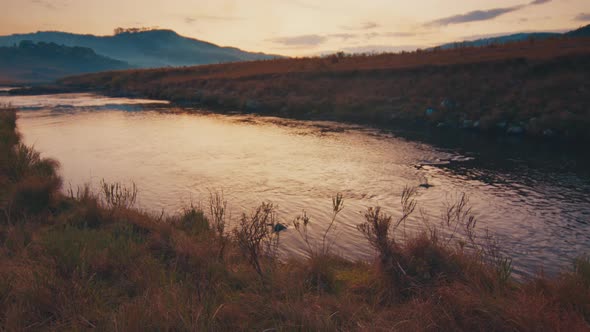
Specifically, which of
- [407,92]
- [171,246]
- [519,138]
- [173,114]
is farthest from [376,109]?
[171,246]

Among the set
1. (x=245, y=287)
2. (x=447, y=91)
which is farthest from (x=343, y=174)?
(x=447, y=91)

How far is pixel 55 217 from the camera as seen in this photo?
7.70 m

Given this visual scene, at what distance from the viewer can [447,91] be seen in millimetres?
25422

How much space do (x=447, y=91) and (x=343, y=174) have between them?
15347 millimetres

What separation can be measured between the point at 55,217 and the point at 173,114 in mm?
23186

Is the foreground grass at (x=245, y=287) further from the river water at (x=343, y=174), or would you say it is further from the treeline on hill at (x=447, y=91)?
the treeline on hill at (x=447, y=91)

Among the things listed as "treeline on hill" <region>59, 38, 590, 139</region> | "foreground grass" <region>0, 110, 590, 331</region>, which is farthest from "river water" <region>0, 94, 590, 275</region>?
"treeline on hill" <region>59, 38, 590, 139</region>

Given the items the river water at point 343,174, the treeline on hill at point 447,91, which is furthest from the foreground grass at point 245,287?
the treeline on hill at point 447,91

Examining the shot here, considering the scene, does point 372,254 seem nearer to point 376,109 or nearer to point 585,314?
point 585,314

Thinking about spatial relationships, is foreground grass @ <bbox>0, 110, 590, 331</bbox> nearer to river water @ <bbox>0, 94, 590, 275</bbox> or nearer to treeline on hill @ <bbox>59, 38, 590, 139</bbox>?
river water @ <bbox>0, 94, 590, 275</bbox>

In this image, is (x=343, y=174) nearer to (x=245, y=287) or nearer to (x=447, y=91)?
(x=245, y=287)

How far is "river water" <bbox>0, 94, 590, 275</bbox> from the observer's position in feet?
28.1

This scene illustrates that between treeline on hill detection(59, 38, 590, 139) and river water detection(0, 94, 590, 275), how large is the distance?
362 cm

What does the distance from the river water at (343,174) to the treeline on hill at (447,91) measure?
11.9ft
